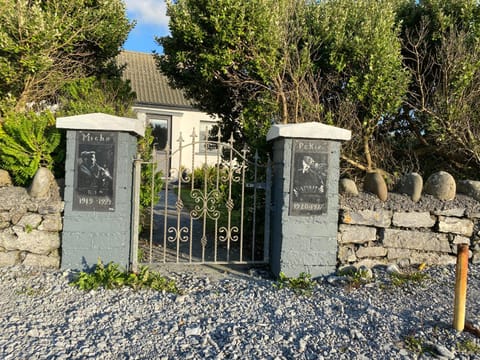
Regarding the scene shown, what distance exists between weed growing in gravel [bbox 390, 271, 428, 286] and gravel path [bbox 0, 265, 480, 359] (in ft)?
0.18

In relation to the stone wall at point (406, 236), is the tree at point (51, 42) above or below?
above

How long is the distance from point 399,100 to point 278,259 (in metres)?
2.69

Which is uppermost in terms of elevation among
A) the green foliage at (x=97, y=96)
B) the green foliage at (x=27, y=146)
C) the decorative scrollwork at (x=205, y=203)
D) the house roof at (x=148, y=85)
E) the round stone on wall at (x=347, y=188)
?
the house roof at (x=148, y=85)

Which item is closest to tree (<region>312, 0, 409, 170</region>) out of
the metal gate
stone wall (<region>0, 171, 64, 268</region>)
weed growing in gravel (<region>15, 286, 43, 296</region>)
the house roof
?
the metal gate

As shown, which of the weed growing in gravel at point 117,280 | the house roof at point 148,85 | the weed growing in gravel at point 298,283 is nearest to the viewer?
the weed growing in gravel at point 117,280

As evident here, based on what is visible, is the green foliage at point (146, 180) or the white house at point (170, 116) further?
the white house at point (170, 116)

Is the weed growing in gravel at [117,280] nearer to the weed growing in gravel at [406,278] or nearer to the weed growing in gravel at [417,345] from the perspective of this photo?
the weed growing in gravel at [417,345]

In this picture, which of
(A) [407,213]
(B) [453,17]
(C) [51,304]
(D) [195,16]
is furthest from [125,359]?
(B) [453,17]

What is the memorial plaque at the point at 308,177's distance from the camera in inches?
173

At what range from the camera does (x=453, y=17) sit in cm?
561

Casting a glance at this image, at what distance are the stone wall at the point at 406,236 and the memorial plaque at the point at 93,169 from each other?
8.96 ft

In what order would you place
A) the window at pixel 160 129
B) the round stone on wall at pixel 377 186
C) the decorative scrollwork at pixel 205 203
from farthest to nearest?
the window at pixel 160 129, the round stone on wall at pixel 377 186, the decorative scrollwork at pixel 205 203

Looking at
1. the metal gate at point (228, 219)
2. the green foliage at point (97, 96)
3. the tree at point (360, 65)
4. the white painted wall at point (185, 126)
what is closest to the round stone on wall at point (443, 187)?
the tree at point (360, 65)

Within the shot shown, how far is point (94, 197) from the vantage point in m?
4.33
